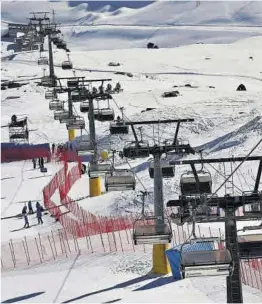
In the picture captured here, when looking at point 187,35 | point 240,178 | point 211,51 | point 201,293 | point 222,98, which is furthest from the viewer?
point 187,35

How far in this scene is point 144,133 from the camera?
42.1 metres

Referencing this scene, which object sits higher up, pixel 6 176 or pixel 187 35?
pixel 187 35

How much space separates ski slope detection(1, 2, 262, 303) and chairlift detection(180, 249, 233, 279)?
5725mm

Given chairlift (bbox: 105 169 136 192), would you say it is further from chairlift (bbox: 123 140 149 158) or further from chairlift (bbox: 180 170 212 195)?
chairlift (bbox: 180 170 212 195)

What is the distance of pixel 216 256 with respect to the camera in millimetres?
10961

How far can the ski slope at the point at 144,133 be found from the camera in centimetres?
1822

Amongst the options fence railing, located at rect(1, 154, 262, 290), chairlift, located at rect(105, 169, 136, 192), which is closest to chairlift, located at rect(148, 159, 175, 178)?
chairlift, located at rect(105, 169, 136, 192)

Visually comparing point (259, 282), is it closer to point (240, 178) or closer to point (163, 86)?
point (240, 178)

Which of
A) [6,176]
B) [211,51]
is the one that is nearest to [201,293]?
[6,176]

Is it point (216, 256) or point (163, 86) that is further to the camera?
point (163, 86)

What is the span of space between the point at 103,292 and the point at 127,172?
143 inches

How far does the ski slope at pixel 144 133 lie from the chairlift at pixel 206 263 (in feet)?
18.8

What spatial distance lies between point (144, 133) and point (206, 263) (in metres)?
31.3

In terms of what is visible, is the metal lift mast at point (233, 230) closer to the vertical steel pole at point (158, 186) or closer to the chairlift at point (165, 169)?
the vertical steel pole at point (158, 186)
